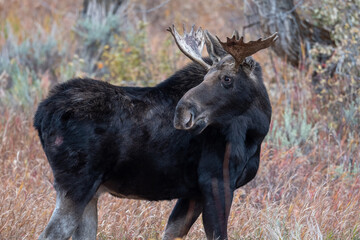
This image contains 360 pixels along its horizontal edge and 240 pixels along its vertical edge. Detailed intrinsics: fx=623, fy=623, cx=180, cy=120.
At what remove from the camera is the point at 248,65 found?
17.5 ft

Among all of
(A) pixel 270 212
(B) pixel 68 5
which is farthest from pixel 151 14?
(A) pixel 270 212

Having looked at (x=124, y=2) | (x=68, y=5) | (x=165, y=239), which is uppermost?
(x=165, y=239)

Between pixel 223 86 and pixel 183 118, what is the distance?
557 mm

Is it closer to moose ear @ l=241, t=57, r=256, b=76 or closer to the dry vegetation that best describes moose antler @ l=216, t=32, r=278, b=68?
moose ear @ l=241, t=57, r=256, b=76

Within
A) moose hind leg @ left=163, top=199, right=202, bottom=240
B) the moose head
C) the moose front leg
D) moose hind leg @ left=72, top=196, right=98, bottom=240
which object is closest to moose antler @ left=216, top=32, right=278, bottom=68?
the moose head

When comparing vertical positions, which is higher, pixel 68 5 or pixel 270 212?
pixel 270 212

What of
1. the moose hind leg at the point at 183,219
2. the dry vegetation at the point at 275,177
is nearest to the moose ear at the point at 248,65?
the moose hind leg at the point at 183,219

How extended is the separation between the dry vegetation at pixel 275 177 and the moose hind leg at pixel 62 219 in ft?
→ 2.97

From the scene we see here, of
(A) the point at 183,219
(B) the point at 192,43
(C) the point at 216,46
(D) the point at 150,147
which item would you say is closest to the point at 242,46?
(C) the point at 216,46

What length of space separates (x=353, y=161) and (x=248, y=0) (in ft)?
10.4

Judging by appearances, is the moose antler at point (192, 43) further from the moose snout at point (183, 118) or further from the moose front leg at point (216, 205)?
the moose front leg at point (216, 205)

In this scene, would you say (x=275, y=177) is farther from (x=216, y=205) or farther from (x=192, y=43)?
(x=216, y=205)

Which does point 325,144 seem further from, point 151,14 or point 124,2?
point 151,14

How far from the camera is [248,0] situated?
9.48 metres
